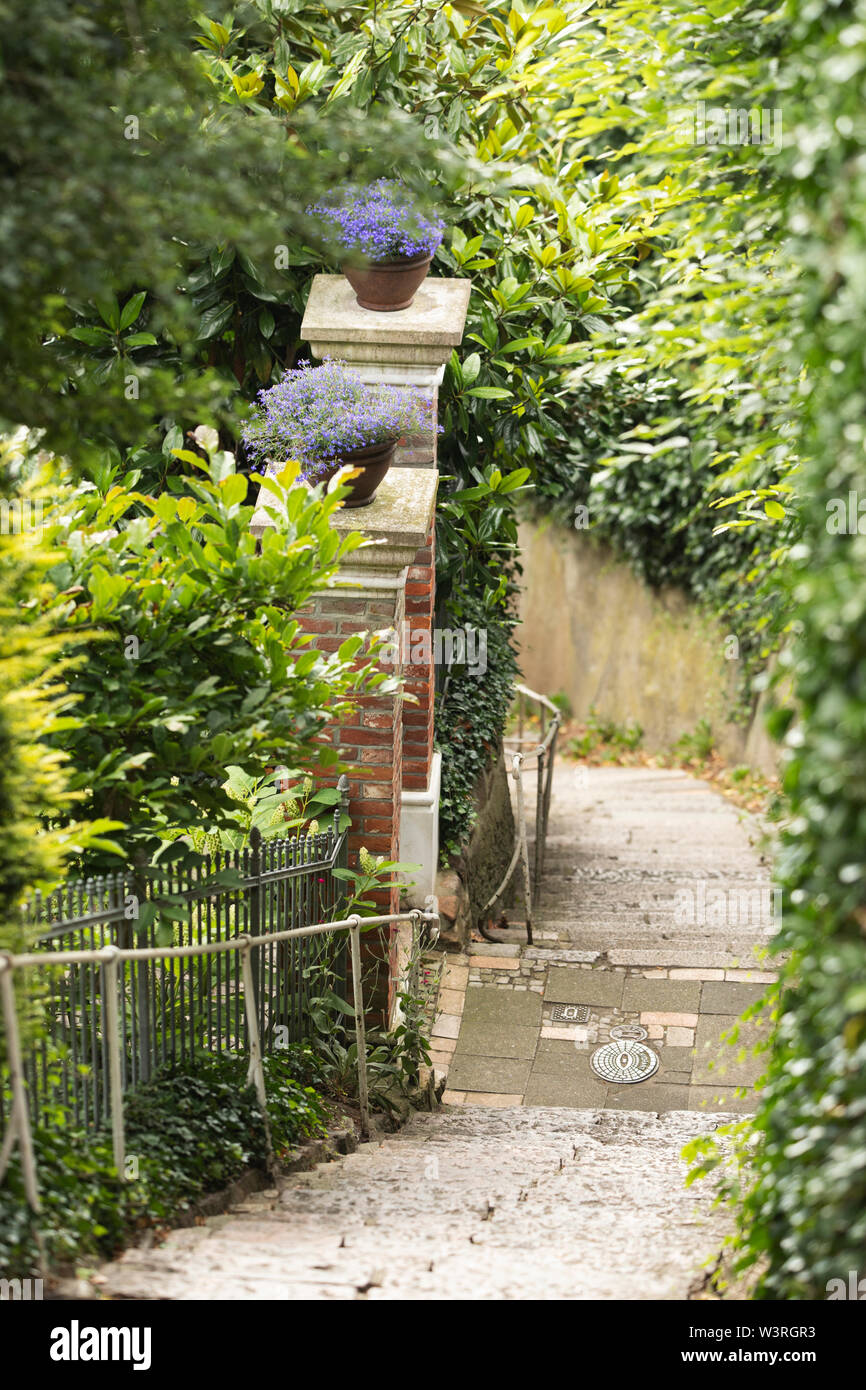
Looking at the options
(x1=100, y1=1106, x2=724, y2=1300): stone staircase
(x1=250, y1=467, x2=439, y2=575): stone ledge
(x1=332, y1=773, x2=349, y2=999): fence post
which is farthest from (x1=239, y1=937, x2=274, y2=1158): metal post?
(x1=250, y1=467, x2=439, y2=575): stone ledge

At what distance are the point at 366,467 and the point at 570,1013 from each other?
10.1ft

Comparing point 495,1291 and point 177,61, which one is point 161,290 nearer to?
point 177,61

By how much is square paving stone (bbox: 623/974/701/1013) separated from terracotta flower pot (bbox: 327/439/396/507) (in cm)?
305

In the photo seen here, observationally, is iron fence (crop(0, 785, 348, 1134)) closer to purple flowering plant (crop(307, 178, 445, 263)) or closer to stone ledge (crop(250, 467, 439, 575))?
stone ledge (crop(250, 467, 439, 575))

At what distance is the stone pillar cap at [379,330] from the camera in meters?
6.16

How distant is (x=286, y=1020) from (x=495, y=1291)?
6.59 ft

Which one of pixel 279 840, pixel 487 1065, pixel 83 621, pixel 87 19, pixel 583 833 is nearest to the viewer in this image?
pixel 87 19

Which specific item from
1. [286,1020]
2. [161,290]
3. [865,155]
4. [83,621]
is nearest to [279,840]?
[286,1020]

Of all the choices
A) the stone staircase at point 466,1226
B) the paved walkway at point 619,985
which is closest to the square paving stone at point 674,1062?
the paved walkway at point 619,985

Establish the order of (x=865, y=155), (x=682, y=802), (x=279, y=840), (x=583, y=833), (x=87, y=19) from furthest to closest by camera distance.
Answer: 1. (x=682, y=802)
2. (x=583, y=833)
3. (x=279, y=840)
4. (x=87, y=19)
5. (x=865, y=155)

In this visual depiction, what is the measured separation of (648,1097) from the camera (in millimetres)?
6129

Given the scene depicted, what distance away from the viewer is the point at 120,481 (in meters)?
6.39

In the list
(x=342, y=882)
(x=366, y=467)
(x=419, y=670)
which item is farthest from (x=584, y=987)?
(x=366, y=467)

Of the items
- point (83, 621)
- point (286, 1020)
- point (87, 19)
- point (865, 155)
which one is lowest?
point (286, 1020)
